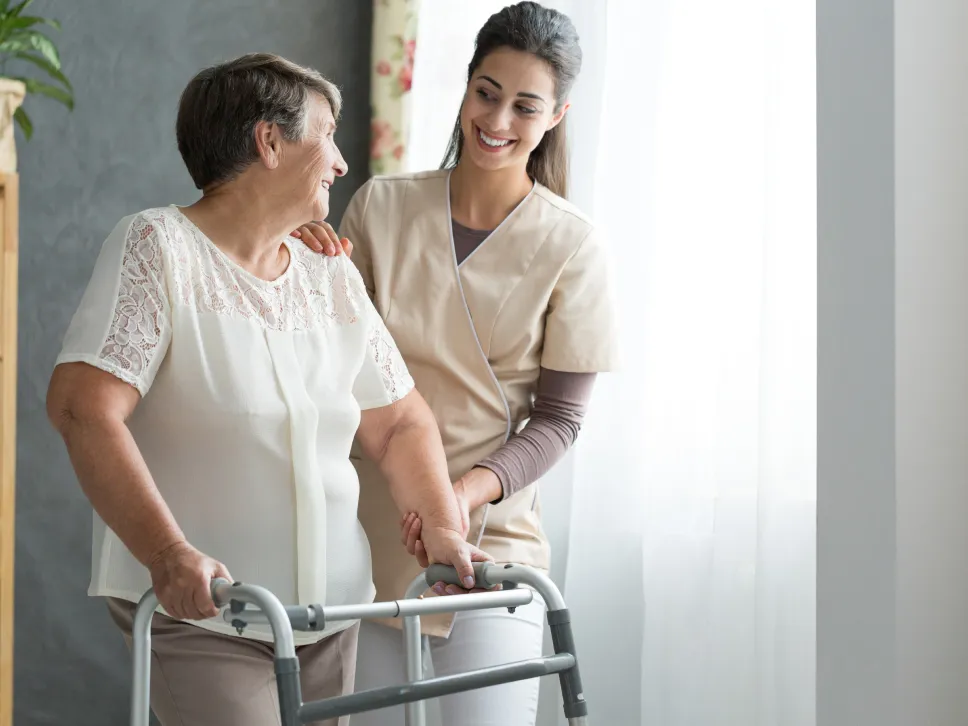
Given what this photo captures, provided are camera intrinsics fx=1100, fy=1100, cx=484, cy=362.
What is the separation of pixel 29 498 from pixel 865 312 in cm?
188

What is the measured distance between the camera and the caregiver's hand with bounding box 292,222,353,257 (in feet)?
5.48

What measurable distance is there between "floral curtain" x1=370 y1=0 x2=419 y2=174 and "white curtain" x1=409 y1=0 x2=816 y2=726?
0.56 meters

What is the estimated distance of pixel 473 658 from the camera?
1.74 meters

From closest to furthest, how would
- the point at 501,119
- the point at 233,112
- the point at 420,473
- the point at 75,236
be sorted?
1. the point at 233,112
2. the point at 420,473
3. the point at 501,119
4. the point at 75,236

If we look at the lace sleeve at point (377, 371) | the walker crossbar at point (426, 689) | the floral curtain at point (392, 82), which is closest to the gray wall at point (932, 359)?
the walker crossbar at point (426, 689)

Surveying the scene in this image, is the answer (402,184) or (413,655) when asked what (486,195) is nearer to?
(402,184)

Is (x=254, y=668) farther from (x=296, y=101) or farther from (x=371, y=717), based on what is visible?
(x=296, y=101)

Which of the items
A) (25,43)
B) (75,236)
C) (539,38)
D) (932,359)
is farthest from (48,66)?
(932,359)

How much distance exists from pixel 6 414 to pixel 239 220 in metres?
0.81

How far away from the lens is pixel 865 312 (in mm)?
1697

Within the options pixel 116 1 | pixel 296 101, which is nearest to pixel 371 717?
pixel 296 101

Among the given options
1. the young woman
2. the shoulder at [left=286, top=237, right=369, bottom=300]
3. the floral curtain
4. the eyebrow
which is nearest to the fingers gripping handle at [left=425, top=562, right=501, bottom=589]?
the young woman

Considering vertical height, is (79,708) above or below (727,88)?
below

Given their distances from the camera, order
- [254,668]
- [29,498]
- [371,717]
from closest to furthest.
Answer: [254,668] < [371,717] < [29,498]
